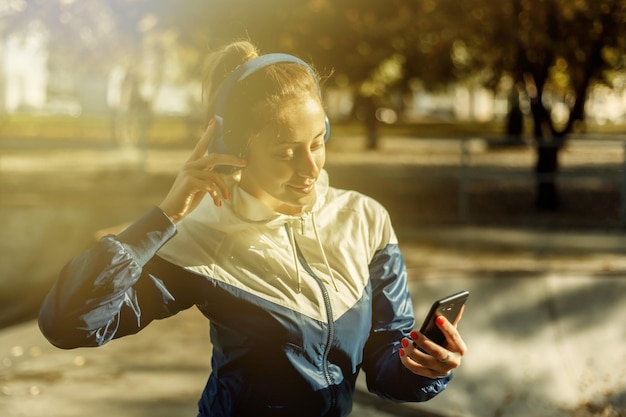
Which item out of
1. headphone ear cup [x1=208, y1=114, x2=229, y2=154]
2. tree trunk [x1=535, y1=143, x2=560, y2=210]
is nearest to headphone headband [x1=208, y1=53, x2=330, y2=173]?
headphone ear cup [x1=208, y1=114, x2=229, y2=154]

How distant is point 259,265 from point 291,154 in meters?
0.24

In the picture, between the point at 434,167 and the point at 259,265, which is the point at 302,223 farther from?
the point at 434,167

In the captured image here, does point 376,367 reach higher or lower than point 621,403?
higher

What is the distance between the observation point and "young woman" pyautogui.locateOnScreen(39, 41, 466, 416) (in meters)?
1.66

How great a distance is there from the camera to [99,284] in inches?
63.3

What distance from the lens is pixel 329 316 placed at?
1800 mm

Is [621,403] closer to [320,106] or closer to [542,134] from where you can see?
[320,106]

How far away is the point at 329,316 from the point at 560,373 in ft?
17.2

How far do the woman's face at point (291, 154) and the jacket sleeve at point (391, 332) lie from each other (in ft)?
0.97

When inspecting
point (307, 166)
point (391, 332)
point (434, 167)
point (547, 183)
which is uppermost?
point (307, 166)

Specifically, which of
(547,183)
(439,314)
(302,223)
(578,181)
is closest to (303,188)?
(302,223)

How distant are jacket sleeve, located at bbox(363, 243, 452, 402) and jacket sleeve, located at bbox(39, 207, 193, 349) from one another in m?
0.50

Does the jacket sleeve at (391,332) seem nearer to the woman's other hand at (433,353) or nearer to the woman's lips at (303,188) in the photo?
the woman's other hand at (433,353)

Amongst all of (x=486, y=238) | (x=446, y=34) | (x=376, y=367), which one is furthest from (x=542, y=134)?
(x=376, y=367)
